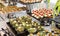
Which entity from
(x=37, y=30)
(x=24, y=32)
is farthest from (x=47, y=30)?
(x=24, y=32)

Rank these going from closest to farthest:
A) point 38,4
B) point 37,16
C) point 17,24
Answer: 1. point 17,24
2. point 37,16
3. point 38,4

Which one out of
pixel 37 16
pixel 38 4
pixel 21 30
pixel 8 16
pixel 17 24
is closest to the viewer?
pixel 21 30

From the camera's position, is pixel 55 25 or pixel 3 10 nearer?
pixel 55 25

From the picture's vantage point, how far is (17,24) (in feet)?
6.50

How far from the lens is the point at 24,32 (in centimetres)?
186

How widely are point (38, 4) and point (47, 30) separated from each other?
902 mm

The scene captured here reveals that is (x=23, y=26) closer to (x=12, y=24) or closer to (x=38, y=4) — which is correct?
(x=12, y=24)

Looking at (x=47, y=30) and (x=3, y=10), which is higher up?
(x=3, y=10)

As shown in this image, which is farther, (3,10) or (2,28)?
(3,10)

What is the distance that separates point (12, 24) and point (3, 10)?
0.51 m

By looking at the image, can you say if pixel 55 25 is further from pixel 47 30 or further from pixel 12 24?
pixel 12 24

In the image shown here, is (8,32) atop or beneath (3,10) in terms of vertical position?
beneath

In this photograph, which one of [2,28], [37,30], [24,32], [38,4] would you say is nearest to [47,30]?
[37,30]

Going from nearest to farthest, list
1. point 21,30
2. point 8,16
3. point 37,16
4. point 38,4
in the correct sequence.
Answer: point 21,30 → point 37,16 → point 8,16 → point 38,4
